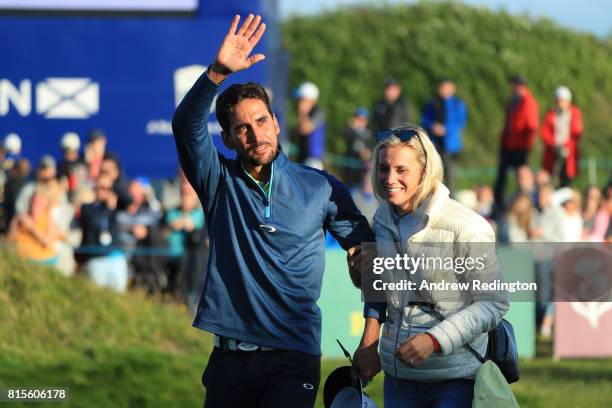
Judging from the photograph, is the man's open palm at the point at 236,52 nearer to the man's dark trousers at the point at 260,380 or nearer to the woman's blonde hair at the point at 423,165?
the woman's blonde hair at the point at 423,165

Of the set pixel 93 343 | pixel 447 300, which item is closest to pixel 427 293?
pixel 447 300

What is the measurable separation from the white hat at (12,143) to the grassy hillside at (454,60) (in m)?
14.6

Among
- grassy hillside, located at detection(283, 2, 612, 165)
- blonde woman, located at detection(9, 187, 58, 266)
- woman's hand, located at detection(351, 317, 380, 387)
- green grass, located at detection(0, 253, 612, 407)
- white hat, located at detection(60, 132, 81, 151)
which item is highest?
grassy hillside, located at detection(283, 2, 612, 165)

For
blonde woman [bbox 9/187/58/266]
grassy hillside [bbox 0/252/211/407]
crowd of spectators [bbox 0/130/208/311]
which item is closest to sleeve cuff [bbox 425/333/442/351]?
grassy hillside [bbox 0/252/211/407]

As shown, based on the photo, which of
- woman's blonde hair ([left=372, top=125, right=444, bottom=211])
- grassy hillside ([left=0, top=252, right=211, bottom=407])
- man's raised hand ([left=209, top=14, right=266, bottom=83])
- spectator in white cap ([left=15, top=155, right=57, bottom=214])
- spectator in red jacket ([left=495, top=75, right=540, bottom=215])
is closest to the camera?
woman's blonde hair ([left=372, top=125, right=444, bottom=211])

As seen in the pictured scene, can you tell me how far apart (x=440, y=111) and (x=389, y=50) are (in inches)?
642

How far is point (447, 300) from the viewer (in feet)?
18.9

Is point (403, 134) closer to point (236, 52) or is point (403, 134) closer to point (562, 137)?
point (236, 52)

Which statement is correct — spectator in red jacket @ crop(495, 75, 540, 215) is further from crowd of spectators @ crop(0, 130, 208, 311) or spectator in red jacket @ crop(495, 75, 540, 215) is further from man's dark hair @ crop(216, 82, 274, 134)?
man's dark hair @ crop(216, 82, 274, 134)

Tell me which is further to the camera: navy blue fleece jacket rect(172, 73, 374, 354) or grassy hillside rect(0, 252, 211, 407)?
grassy hillside rect(0, 252, 211, 407)

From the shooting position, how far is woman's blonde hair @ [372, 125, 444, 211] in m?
5.81

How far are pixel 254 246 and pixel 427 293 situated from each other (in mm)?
811

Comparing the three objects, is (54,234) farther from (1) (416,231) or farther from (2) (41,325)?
(1) (416,231)

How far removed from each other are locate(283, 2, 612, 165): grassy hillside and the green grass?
19774 millimetres
